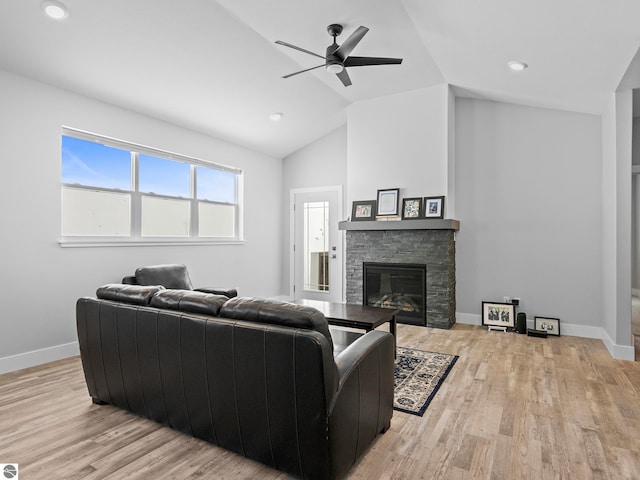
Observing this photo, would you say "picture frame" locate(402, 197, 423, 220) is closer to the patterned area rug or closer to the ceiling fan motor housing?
the patterned area rug

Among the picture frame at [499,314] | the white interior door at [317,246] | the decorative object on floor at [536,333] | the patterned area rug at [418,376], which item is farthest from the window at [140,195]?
the decorative object on floor at [536,333]

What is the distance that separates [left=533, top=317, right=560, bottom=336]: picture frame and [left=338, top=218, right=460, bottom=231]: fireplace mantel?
146 cm

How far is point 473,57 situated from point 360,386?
3.47 meters

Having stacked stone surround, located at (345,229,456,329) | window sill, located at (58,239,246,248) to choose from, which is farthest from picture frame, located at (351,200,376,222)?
window sill, located at (58,239,246,248)

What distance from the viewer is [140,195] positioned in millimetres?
4641

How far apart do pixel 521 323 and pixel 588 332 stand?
729mm

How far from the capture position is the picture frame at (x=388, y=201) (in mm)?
5184

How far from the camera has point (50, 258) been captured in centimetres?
367

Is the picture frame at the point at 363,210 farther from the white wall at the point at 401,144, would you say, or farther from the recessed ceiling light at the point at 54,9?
the recessed ceiling light at the point at 54,9

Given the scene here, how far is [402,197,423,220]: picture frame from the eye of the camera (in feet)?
16.4

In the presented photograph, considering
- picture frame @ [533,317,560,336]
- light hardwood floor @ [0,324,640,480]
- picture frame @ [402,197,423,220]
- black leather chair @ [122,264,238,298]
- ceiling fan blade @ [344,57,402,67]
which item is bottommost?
light hardwood floor @ [0,324,640,480]

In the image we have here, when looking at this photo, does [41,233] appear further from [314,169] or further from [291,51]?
[314,169]

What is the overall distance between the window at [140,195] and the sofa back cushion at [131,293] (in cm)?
174

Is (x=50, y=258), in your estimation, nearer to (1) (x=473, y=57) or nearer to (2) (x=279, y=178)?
(2) (x=279, y=178)
